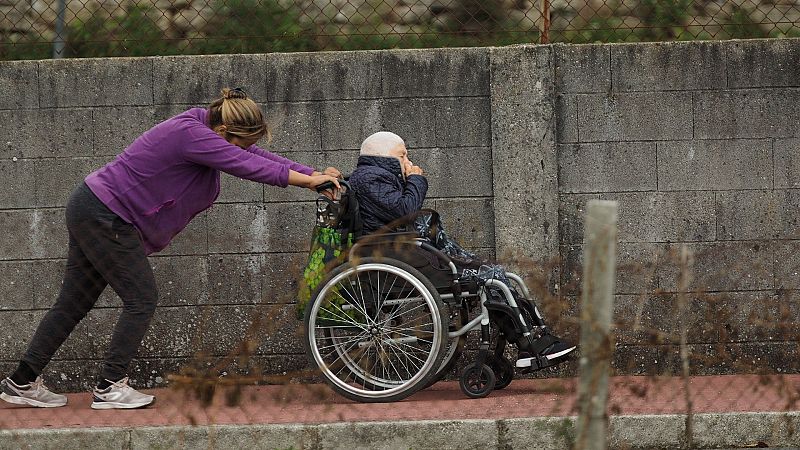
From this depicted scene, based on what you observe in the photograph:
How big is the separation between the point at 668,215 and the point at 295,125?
218cm

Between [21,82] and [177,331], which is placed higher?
[21,82]

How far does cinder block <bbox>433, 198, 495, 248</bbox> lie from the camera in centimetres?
659

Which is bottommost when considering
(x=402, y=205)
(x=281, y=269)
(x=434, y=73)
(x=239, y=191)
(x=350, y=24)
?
(x=281, y=269)

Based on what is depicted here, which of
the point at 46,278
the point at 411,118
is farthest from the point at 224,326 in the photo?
the point at 411,118

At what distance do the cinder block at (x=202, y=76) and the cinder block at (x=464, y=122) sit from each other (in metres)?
1.02

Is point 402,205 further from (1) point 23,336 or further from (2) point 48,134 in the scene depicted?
(1) point 23,336

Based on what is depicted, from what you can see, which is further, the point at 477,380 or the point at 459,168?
the point at 459,168

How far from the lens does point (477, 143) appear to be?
6.57 m

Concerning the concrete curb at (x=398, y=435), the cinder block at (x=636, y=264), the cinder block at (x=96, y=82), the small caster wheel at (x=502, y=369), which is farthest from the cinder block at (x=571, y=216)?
the cinder block at (x=96, y=82)

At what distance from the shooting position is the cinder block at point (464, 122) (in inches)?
258

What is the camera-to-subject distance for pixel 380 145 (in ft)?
19.3

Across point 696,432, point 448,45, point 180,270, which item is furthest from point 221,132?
point 696,432

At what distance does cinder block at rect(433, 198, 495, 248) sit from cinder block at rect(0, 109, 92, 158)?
204 centimetres

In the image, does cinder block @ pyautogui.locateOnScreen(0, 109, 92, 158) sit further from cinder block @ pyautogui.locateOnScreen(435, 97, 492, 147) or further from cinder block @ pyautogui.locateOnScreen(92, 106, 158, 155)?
cinder block @ pyautogui.locateOnScreen(435, 97, 492, 147)
